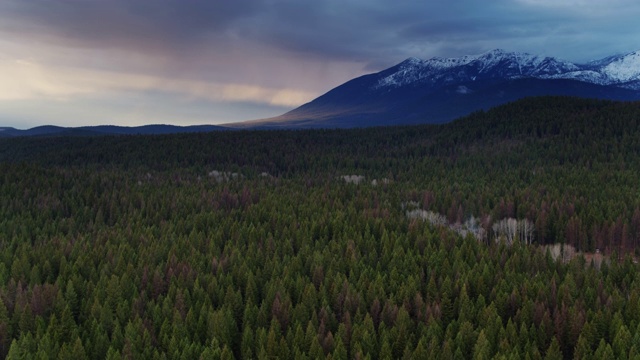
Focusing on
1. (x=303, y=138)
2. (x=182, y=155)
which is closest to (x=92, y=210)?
(x=182, y=155)

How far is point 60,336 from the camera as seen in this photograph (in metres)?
10.1

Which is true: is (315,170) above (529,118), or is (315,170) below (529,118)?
below

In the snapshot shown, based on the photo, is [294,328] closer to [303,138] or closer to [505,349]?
[505,349]

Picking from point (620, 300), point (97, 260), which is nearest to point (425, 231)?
point (620, 300)

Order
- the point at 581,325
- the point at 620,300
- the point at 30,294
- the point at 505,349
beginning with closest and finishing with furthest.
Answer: the point at 505,349 < the point at 581,325 < the point at 620,300 < the point at 30,294

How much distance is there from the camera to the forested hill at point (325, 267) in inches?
373

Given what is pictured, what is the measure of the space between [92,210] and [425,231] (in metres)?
19.9

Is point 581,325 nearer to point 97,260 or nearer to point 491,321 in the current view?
point 491,321

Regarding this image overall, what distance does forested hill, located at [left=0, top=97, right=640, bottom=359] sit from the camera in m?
9.48

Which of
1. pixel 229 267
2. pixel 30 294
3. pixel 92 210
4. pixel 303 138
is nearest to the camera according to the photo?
pixel 30 294

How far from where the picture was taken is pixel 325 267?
47.5ft

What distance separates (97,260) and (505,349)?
13.5 meters

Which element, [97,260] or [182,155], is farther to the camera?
[182,155]

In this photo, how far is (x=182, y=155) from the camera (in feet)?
203
